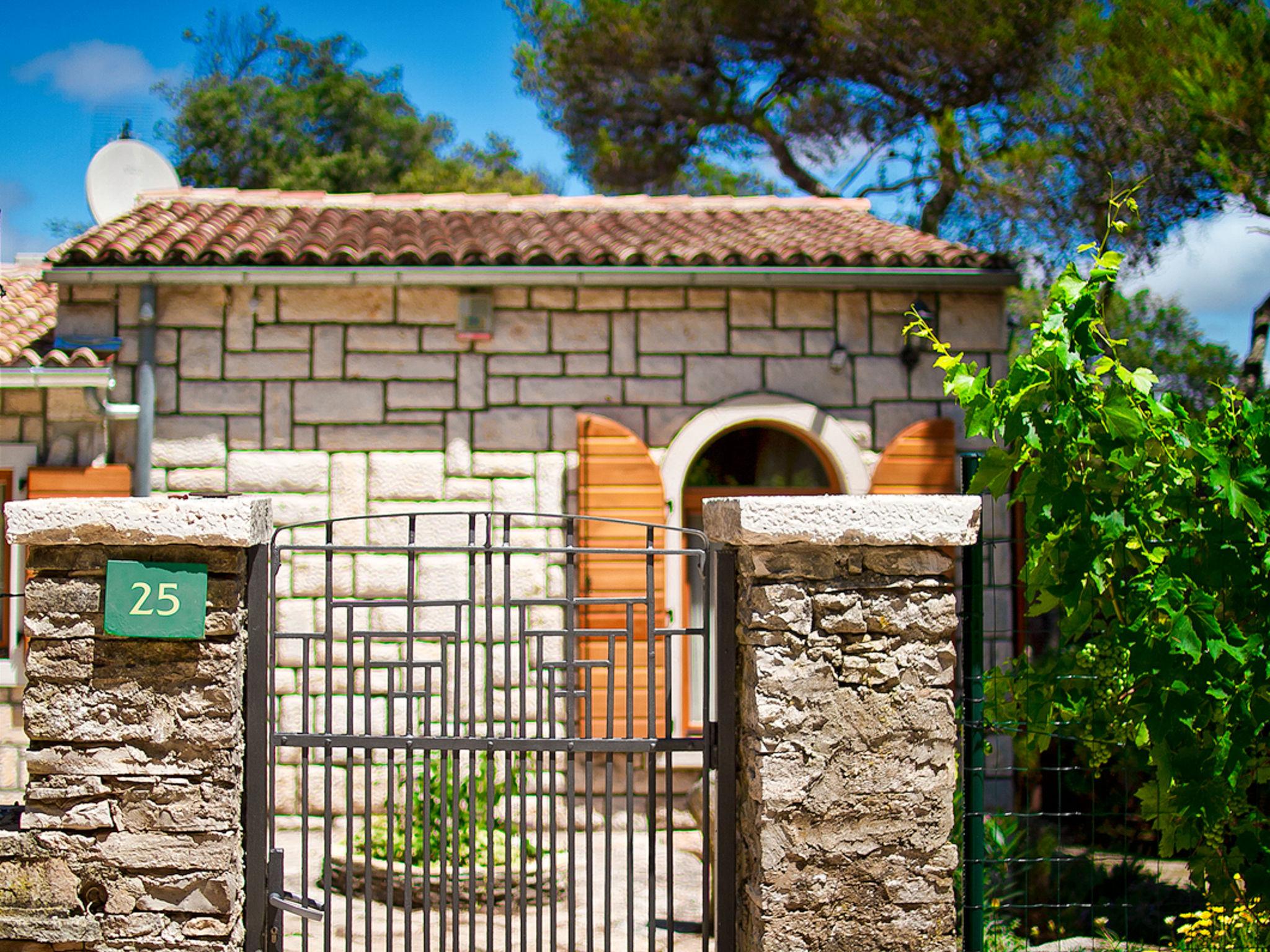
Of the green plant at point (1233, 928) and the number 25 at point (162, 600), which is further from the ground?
the number 25 at point (162, 600)

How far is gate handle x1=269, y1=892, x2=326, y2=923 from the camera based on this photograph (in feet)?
10.8

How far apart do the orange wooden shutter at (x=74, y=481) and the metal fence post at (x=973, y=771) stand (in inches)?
192

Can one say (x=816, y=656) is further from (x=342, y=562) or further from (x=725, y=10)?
(x=725, y=10)

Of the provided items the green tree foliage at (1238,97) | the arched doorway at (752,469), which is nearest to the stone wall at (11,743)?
the arched doorway at (752,469)

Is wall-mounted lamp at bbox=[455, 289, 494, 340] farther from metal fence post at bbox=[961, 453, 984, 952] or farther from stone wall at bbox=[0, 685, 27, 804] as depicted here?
metal fence post at bbox=[961, 453, 984, 952]

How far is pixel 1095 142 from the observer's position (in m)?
8.82

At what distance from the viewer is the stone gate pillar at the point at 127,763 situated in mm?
3270

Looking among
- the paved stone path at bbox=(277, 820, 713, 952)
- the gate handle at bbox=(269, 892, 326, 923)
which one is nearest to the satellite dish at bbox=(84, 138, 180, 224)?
the paved stone path at bbox=(277, 820, 713, 952)

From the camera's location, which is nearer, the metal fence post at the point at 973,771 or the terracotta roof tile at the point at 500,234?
the metal fence post at the point at 973,771

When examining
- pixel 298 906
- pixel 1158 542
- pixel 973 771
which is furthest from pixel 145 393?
pixel 1158 542

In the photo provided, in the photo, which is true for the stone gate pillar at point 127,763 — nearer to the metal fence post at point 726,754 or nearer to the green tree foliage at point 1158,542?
the metal fence post at point 726,754

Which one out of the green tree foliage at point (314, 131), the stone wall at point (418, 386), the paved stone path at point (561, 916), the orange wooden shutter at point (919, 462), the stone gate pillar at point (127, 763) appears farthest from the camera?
the green tree foliage at point (314, 131)

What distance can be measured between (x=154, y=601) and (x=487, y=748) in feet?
3.62

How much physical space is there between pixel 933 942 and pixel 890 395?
13.1 ft
